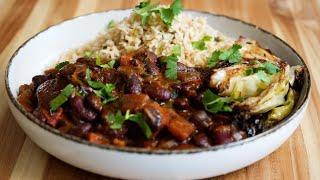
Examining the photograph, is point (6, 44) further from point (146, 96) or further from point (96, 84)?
point (146, 96)

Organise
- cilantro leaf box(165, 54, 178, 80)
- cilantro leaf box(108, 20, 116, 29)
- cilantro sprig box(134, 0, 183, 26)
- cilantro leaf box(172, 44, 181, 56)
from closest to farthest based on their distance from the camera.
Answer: cilantro leaf box(165, 54, 178, 80)
cilantro leaf box(172, 44, 181, 56)
cilantro sprig box(134, 0, 183, 26)
cilantro leaf box(108, 20, 116, 29)

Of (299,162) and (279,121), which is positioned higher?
(279,121)

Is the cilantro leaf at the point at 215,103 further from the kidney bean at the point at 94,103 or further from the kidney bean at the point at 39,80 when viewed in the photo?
the kidney bean at the point at 39,80

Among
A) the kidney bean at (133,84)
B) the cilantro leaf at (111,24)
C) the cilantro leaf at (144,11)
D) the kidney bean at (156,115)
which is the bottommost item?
the cilantro leaf at (111,24)

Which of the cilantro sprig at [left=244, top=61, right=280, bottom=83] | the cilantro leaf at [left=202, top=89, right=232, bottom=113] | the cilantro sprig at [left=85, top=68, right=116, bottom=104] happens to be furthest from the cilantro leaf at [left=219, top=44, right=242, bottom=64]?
the cilantro sprig at [left=85, top=68, right=116, bottom=104]

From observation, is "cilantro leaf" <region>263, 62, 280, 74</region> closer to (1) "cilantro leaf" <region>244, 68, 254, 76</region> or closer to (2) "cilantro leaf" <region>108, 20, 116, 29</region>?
(1) "cilantro leaf" <region>244, 68, 254, 76</region>

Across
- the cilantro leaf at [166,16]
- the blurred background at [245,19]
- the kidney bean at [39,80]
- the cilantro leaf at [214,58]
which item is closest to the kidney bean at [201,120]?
the blurred background at [245,19]

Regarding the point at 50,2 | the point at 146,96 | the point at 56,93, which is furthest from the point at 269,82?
the point at 50,2
